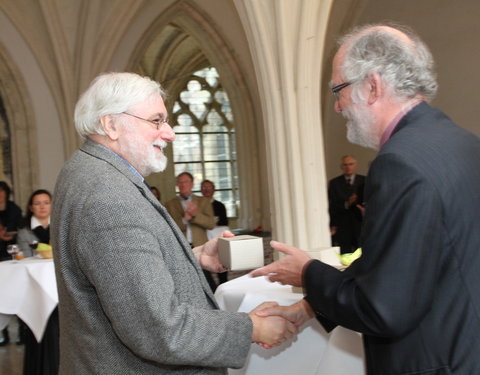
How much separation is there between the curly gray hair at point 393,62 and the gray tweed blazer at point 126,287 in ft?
2.63

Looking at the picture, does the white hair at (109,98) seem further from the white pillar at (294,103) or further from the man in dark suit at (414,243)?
the white pillar at (294,103)

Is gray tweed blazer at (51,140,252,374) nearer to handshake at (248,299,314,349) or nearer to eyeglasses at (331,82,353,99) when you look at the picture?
handshake at (248,299,314,349)

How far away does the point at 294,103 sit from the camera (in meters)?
7.64

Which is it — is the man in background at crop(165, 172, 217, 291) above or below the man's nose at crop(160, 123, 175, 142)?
below

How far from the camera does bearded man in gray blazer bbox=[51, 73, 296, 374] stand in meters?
1.83

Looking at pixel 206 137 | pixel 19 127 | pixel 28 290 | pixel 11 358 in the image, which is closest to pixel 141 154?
pixel 28 290

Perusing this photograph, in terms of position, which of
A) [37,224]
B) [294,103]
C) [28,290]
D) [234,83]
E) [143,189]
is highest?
[234,83]

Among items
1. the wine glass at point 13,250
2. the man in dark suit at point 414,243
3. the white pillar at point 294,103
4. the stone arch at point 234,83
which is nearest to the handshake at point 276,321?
the man in dark suit at point 414,243

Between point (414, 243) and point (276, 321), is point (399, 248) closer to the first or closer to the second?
point (414, 243)

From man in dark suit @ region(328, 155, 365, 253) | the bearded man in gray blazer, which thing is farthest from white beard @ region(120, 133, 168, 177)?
man in dark suit @ region(328, 155, 365, 253)

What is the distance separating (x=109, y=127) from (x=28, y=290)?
356cm

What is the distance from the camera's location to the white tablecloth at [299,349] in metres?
2.39

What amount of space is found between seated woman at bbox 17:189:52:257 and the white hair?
446 cm

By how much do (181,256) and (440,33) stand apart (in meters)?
11.9
